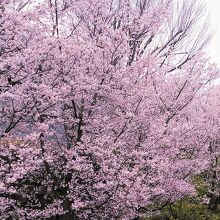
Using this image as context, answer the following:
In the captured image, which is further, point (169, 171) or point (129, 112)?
point (169, 171)

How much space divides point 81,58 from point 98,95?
119cm

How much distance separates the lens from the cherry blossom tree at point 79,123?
29.5 ft

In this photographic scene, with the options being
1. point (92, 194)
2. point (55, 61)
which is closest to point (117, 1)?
point (55, 61)

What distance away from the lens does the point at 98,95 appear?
417 inches

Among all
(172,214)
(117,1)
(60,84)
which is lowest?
(172,214)

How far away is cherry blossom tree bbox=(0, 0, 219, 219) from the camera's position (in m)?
8.98

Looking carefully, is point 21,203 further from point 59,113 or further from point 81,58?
point 81,58

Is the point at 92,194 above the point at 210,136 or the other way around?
the other way around

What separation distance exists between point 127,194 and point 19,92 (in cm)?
381

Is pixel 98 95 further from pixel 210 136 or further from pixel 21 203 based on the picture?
pixel 210 136

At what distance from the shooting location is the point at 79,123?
10.6 meters

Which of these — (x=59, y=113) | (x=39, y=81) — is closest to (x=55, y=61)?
(x=39, y=81)

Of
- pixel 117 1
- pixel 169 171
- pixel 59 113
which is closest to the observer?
pixel 59 113

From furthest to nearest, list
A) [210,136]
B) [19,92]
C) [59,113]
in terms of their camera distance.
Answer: [210,136] → [59,113] → [19,92]
